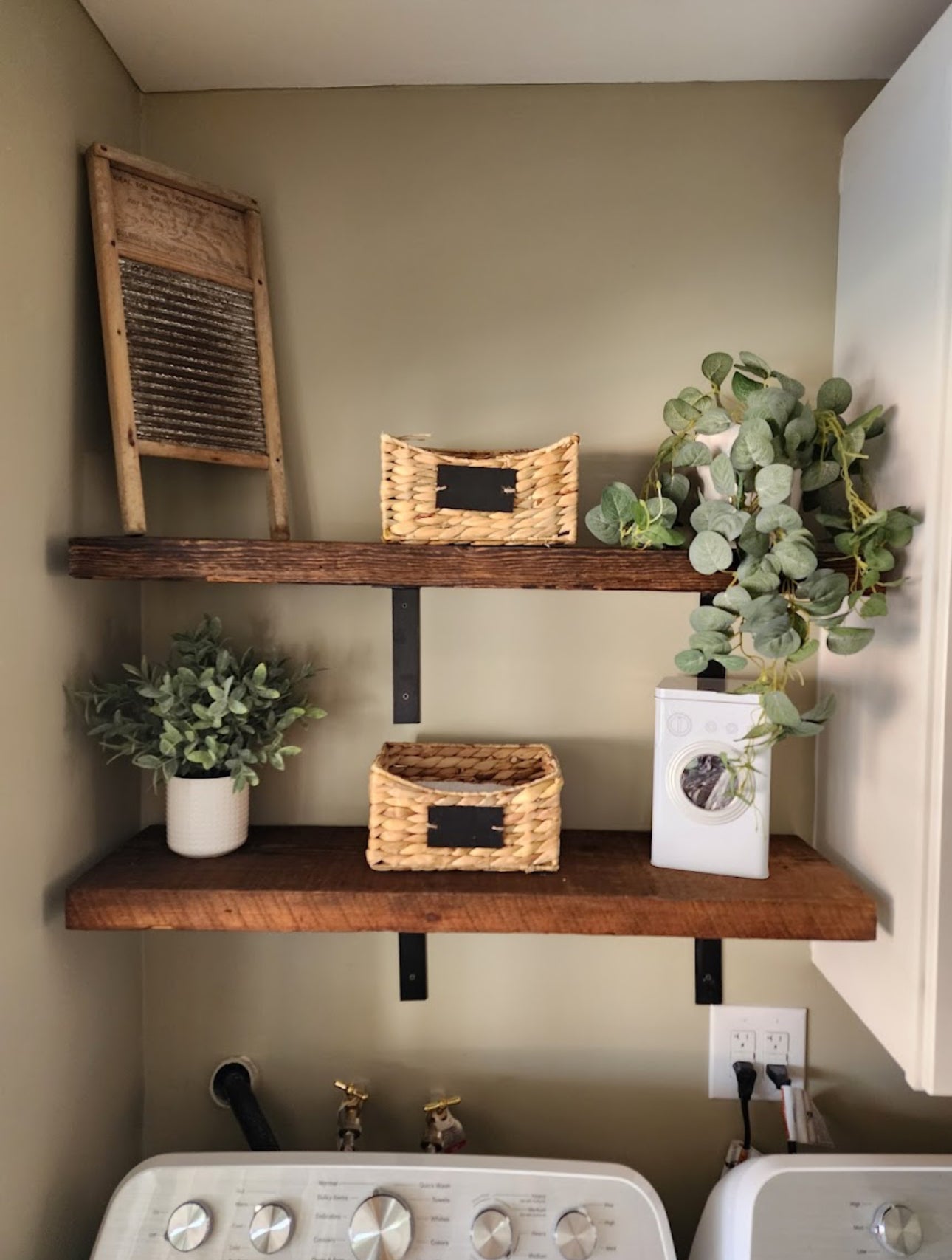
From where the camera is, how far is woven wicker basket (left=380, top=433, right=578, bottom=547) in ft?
3.21

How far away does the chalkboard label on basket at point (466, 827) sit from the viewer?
986 millimetres

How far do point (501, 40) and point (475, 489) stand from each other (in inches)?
23.0

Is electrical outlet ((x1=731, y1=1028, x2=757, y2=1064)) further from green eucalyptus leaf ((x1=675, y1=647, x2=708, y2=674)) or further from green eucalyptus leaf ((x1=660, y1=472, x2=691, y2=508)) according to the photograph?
green eucalyptus leaf ((x1=660, y1=472, x2=691, y2=508))

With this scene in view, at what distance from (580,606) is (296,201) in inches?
27.2

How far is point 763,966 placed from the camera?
1194mm

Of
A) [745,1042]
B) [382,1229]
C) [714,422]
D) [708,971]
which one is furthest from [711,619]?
[382,1229]

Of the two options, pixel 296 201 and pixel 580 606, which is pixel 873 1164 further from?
pixel 296 201

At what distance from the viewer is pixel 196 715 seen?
1.00 m

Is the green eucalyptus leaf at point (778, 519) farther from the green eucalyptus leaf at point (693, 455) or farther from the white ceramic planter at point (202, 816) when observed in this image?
the white ceramic planter at point (202, 816)

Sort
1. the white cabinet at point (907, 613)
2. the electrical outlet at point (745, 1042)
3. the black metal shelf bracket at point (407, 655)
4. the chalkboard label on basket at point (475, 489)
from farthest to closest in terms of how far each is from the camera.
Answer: the electrical outlet at point (745, 1042) → the black metal shelf bracket at point (407, 655) → the chalkboard label on basket at point (475, 489) → the white cabinet at point (907, 613)

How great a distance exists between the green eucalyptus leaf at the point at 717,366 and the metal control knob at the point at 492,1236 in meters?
1.01

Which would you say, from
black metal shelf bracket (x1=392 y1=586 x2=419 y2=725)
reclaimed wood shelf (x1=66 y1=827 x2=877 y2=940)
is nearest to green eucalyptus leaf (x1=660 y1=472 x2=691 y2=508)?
black metal shelf bracket (x1=392 y1=586 x2=419 y2=725)

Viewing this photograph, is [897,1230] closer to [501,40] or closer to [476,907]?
[476,907]

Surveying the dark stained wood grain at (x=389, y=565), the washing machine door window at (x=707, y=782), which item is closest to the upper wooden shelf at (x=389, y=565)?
the dark stained wood grain at (x=389, y=565)
